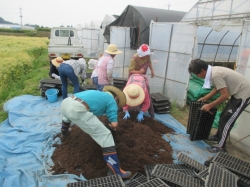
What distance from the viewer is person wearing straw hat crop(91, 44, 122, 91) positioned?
5.12 metres

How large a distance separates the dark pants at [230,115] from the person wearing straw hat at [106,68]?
2.74m

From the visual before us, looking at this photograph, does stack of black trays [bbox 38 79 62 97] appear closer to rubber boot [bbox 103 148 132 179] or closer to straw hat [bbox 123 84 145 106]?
straw hat [bbox 123 84 145 106]

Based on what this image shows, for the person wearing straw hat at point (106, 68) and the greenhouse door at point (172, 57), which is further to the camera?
the greenhouse door at point (172, 57)

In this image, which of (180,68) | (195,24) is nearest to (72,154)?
(180,68)

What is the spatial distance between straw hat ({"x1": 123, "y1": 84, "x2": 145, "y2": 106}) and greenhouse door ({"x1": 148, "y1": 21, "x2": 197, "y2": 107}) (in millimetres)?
2575

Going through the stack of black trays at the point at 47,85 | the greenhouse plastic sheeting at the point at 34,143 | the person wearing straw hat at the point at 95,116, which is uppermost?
the person wearing straw hat at the point at 95,116

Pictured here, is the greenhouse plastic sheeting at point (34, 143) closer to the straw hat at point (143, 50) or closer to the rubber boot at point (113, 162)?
the rubber boot at point (113, 162)

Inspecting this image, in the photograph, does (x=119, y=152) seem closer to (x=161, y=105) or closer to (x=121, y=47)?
(x=161, y=105)

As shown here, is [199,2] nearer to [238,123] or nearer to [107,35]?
[238,123]

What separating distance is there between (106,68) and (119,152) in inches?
95.6

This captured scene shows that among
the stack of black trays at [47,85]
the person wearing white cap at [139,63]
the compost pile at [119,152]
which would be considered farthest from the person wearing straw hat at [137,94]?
the stack of black trays at [47,85]

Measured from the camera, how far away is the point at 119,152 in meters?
3.41

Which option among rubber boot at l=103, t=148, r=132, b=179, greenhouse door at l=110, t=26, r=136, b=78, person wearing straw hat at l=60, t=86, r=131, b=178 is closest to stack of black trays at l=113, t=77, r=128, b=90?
greenhouse door at l=110, t=26, r=136, b=78

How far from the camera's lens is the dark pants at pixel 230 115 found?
12.0 ft
